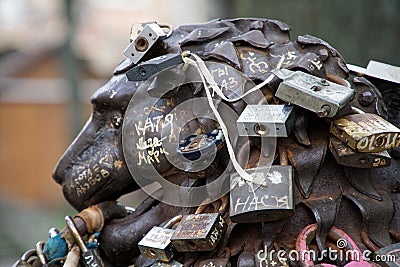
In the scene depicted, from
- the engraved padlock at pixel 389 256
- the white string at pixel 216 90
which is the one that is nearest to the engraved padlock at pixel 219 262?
the white string at pixel 216 90

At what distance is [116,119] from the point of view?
5.65 ft

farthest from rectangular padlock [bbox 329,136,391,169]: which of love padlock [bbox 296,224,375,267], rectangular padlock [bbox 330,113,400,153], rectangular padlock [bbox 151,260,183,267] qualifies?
rectangular padlock [bbox 151,260,183,267]

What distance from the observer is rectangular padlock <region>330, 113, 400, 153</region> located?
141 cm

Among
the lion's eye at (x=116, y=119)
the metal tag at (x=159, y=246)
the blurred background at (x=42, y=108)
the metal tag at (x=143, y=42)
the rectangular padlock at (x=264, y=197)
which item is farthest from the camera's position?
the blurred background at (x=42, y=108)

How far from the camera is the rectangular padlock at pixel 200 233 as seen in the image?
1.42m

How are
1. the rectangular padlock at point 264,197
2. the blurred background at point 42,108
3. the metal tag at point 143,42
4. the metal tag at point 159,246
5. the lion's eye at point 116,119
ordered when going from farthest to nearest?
the blurred background at point 42,108
the lion's eye at point 116,119
the metal tag at point 143,42
the metal tag at point 159,246
the rectangular padlock at point 264,197

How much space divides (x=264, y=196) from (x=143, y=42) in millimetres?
416

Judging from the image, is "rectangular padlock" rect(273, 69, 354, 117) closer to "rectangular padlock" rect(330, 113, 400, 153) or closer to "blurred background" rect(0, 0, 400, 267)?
"rectangular padlock" rect(330, 113, 400, 153)

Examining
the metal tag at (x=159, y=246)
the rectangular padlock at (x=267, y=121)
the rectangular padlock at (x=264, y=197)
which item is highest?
the rectangular padlock at (x=267, y=121)

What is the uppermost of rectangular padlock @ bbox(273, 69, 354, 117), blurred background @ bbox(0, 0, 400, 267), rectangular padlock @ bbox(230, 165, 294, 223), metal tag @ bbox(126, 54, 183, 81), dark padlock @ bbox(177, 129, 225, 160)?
metal tag @ bbox(126, 54, 183, 81)

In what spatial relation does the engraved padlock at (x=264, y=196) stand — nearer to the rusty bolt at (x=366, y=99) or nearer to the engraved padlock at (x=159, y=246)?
the engraved padlock at (x=159, y=246)

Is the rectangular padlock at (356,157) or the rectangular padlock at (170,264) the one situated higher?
the rectangular padlock at (356,157)

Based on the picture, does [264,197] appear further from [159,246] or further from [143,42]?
[143,42]

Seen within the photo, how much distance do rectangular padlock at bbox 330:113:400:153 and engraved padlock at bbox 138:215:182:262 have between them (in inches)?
14.2
